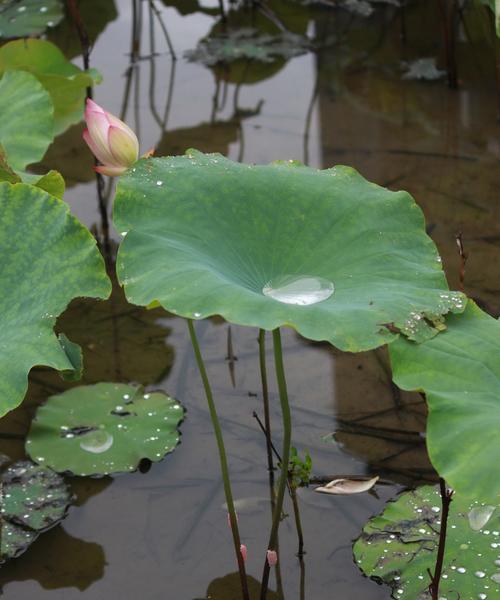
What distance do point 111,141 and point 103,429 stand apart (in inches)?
25.7

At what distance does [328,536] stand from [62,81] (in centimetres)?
132

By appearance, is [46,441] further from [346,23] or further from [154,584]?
[346,23]

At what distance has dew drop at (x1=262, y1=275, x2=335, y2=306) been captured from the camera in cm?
144

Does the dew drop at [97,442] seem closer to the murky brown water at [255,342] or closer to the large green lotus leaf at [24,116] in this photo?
the murky brown water at [255,342]

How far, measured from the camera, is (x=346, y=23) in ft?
13.4

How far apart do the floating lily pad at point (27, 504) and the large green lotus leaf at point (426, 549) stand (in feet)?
1.80

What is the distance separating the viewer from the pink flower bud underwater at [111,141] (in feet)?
5.33

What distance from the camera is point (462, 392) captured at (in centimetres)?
137

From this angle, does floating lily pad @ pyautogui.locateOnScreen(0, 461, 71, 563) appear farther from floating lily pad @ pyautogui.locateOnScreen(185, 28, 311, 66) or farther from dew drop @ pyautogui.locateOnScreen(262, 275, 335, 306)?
floating lily pad @ pyautogui.locateOnScreen(185, 28, 311, 66)

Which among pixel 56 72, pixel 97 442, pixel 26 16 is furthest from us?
pixel 26 16

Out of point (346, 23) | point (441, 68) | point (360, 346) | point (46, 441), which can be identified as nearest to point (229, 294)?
point (360, 346)

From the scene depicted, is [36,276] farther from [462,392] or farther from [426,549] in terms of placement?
[426,549]

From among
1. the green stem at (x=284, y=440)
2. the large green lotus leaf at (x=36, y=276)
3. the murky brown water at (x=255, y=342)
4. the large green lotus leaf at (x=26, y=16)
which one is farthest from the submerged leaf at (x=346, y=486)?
the large green lotus leaf at (x=26, y=16)

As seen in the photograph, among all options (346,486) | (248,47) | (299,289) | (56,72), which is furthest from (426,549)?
(248,47)
